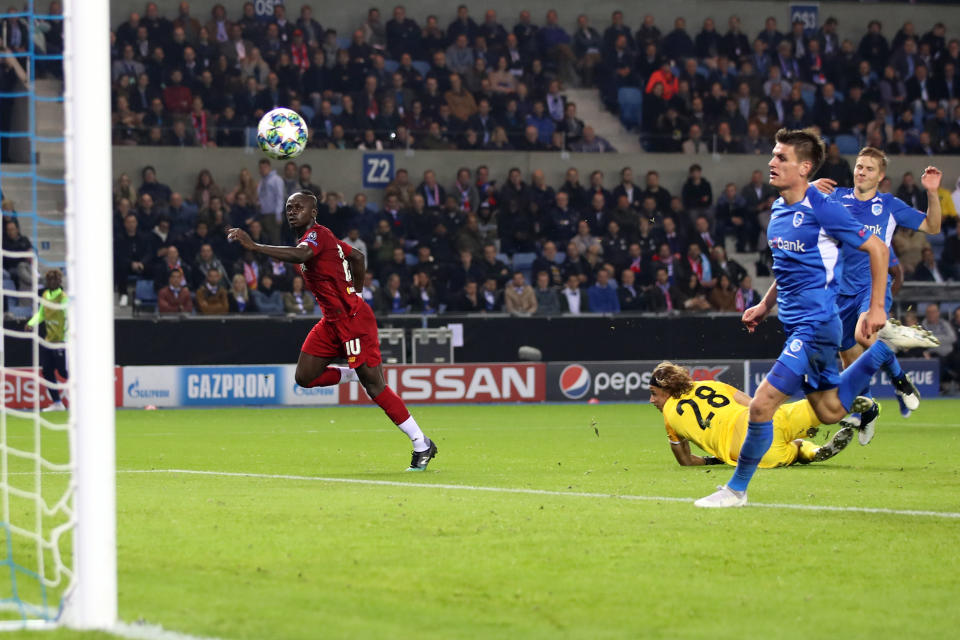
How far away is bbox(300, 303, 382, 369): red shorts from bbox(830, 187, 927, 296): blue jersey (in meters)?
4.21

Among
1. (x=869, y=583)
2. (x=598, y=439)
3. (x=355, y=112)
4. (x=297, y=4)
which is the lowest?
(x=598, y=439)

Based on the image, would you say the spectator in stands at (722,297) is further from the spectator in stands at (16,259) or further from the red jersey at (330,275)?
the red jersey at (330,275)

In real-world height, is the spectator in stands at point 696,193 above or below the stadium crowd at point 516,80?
below

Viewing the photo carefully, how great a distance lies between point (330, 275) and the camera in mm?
10805

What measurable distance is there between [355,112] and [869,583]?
2132cm

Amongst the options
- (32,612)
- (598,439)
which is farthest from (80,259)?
(598,439)

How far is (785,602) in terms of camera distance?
17.1ft

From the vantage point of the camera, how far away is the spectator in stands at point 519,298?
77.3ft

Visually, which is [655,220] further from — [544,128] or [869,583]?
[869,583]

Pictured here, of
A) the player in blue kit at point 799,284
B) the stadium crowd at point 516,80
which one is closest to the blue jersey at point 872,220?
the player in blue kit at point 799,284

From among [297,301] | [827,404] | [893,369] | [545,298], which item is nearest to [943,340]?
[545,298]

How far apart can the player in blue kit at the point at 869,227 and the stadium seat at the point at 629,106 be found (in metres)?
17.0

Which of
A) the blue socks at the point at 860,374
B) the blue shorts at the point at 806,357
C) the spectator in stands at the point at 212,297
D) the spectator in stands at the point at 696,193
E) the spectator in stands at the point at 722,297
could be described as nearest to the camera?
the blue shorts at the point at 806,357

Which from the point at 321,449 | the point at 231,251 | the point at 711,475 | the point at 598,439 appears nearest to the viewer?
the point at 711,475
